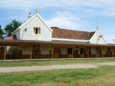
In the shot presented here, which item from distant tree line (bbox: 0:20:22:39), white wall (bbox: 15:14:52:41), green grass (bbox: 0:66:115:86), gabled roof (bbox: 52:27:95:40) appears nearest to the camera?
green grass (bbox: 0:66:115:86)

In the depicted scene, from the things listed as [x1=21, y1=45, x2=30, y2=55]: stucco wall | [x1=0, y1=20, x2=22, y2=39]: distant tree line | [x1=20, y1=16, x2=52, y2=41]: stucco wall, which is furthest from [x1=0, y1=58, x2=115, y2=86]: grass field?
[x1=0, y1=20, x2=22, y2=39]: distant tree line

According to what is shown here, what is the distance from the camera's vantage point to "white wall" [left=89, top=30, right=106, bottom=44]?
3578 cm

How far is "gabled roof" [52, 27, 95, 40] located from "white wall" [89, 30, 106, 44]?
0.89 metres

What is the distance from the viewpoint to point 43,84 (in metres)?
7.30

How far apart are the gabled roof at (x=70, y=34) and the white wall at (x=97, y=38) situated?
34.9 inches

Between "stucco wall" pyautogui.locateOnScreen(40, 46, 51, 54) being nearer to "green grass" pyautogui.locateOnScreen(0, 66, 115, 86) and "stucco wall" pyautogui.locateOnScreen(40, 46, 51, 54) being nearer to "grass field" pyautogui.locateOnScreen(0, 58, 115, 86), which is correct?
"grass field" pyautogui.locateOnScreen(0, 58, 115, 86)

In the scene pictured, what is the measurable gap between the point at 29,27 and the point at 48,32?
137 inches

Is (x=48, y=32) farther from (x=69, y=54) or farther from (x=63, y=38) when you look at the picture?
(x=69, y=54)

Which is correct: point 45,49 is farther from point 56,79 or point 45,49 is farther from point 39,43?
point 56,79

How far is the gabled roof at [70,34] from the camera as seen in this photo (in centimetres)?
3219

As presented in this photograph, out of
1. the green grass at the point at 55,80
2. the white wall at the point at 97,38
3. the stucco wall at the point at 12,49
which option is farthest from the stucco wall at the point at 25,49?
the green grass at the point at 55,80

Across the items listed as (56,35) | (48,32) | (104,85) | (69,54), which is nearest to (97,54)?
(69,54)

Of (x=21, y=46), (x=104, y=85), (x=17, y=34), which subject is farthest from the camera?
(x=17, y=34)

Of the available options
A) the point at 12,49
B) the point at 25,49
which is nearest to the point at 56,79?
the point at 25,49
